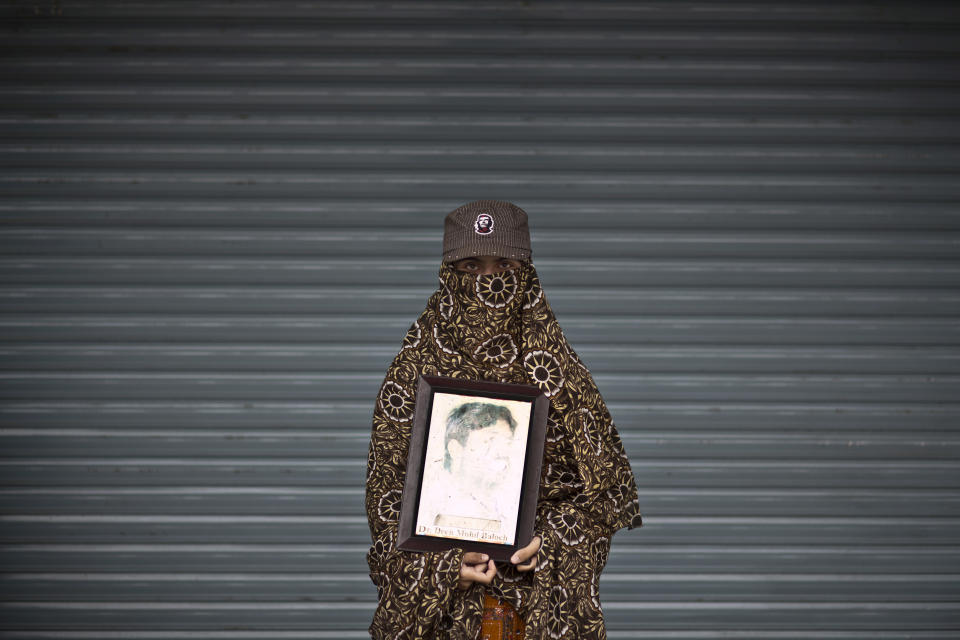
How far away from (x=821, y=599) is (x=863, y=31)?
9.75 ft

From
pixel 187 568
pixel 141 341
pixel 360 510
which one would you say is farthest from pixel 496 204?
pixel 187 568

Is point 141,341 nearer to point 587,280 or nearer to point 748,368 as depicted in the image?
point 587,280

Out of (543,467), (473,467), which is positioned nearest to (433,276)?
(543,467)

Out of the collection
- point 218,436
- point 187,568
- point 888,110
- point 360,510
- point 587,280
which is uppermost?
point 888,110

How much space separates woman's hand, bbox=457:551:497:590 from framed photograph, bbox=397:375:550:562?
0.08 feet

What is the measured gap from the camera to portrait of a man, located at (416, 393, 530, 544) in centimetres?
192

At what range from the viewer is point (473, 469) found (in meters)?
1.93

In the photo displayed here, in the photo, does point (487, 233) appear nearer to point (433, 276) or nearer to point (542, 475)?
point (542, 475)

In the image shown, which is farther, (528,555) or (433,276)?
(433,276)

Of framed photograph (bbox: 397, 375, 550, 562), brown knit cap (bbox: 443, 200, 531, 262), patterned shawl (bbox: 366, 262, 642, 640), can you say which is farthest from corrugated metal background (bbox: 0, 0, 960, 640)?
framed photograph (bbox: 397, 375, 550, 562)

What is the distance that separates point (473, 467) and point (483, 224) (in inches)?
24.5

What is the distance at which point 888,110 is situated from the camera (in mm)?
3979

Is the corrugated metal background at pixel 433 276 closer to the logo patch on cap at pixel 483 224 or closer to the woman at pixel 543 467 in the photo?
→ the woman at pixel 543 467

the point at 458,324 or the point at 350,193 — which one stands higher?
the point at 350,193
